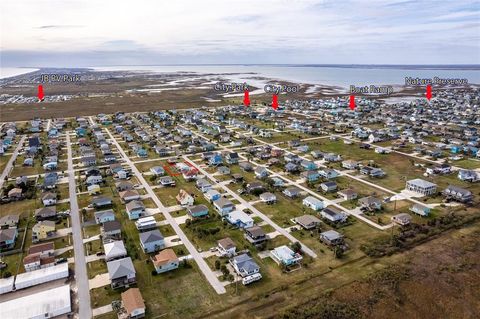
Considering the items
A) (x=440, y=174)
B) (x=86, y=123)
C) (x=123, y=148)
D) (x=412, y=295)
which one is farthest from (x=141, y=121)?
(x=412, y=295)

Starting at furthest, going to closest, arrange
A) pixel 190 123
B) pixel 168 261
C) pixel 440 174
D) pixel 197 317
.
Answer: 1. pixel 190 123
2. pixel 440 174
3. pixel 168 261
4. pixel 197 317

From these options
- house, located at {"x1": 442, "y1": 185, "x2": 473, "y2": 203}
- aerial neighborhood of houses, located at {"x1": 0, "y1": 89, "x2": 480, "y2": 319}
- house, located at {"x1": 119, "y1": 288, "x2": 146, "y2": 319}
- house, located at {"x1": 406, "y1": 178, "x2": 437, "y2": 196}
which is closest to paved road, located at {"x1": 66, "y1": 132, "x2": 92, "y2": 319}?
aerial neighborhood of houses, located at {"x1": 0, "y1": 89, "x2": 480, "y2": 319}

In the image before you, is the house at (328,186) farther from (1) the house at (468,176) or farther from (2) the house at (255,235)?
(1) the house at (468,176)

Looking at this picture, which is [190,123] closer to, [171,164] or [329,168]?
[171,164]

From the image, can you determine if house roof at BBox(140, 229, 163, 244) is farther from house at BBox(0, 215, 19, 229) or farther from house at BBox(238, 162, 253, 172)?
house at BBox(238, 162, 253, 172)

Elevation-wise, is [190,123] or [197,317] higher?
[190,123]

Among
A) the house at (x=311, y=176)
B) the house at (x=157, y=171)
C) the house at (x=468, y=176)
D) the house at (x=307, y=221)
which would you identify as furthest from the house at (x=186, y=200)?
the house at (x=468, y=176)
